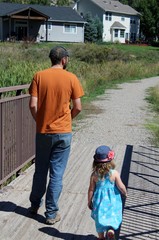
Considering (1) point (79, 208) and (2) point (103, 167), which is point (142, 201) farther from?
(2) point (103, 167)

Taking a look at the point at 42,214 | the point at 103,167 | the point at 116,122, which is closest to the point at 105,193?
the point at 103,167

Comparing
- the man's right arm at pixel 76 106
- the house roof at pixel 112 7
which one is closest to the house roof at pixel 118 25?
the house roof at pixel 112 7

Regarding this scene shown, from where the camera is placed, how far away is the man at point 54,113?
→ 167 inches

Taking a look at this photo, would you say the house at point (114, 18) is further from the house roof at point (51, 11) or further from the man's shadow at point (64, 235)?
the man's shadow at point (64, 235)

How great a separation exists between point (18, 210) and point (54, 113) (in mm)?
1302

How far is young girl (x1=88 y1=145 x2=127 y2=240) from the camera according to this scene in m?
3.70

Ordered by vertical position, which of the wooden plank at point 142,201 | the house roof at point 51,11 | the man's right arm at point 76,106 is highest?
the house roof at point 51,11

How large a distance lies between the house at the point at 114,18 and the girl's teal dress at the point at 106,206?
2718 inches

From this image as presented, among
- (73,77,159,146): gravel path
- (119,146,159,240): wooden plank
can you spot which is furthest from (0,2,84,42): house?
(119,146,159,240): wooden plank

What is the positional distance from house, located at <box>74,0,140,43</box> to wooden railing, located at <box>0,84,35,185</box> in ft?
218

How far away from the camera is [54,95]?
4258 mm

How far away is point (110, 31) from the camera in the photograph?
73375 mm

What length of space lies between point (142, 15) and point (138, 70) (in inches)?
2128

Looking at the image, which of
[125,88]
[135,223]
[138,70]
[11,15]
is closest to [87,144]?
[135,223]
